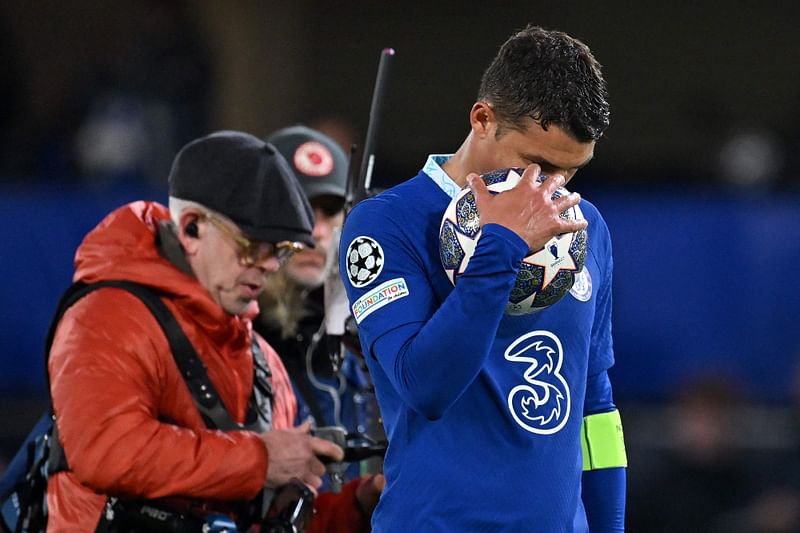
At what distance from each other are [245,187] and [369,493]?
2.53 ft

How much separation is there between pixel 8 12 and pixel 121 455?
626cm

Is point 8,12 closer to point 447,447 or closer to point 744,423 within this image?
point 744,423

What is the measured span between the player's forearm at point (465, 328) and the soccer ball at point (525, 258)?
0.08m

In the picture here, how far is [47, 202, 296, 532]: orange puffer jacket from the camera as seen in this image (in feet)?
8.90

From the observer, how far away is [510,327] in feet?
7.13

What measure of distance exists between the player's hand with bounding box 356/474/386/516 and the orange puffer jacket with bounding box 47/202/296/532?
1.13ft

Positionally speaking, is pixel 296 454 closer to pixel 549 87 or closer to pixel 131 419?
pixel 131 419

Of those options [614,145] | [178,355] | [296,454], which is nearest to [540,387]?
[296,454]

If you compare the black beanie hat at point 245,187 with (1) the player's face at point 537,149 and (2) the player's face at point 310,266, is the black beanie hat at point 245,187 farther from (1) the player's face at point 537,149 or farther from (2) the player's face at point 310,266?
(1) the player's face at point 537,149

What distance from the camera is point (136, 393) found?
277cm

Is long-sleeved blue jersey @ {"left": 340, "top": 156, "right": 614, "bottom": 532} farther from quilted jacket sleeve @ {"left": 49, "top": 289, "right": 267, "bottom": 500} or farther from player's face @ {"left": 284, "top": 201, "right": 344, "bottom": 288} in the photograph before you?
player's face @ {"left": 284, "top": 201, "right": 344, "bottom": 288}

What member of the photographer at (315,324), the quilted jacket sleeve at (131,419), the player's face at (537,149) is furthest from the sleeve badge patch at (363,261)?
the photographer at (315,324)

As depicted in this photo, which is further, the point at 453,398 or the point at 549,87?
the point at 549,87

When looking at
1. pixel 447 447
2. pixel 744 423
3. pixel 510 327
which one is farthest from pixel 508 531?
pixel 744 423
